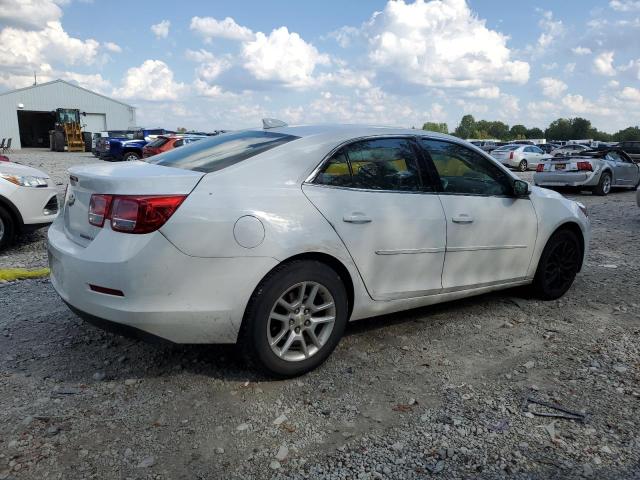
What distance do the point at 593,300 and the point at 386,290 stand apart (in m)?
2.54

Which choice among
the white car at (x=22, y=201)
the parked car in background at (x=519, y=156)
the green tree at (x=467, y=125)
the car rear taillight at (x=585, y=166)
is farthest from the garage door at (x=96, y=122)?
the green tree at (x=467, y=125)

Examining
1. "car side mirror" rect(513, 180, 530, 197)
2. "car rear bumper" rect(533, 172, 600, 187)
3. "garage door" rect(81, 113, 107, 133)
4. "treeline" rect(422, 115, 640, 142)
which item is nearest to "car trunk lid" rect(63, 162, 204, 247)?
"car side mirror" rect(513, 180, 530, 197)

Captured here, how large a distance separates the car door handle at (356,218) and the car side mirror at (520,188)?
5.28 ft

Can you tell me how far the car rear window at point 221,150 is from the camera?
3209 mm

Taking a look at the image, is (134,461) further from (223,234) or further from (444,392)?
(444,392)

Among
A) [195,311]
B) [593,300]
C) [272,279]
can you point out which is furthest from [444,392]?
[593,300]

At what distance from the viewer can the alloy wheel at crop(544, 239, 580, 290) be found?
4723 mm

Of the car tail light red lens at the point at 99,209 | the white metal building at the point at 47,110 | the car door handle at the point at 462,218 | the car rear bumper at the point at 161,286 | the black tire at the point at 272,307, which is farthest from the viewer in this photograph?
the white metal building at the point at 47,110

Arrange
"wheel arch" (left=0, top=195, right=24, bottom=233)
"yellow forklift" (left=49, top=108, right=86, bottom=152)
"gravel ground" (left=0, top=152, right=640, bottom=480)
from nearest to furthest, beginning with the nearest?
"gravel ground" (left=0, top=152, right=640, bottom=480) → "wheel arch" (left=0, top=195, right=24, bottom=233) → "yellow forklift" (left=49, top=108, right=86, bottom=152)

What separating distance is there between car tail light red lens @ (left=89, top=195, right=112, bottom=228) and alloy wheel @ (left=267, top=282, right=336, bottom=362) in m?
1.05

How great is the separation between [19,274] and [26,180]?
1.63m

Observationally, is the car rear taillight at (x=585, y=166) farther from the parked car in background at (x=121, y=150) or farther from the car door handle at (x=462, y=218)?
the parked car in background at (x=121, y=150)

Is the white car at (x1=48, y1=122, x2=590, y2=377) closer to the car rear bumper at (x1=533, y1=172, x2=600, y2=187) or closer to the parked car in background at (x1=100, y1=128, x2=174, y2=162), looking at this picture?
the car rear bumper at (x1=533, y1=172, x2=600, y2=187)

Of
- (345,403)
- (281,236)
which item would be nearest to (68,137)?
(281,236)
